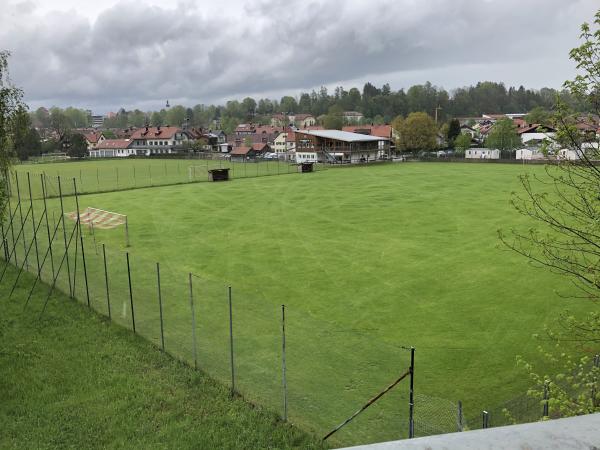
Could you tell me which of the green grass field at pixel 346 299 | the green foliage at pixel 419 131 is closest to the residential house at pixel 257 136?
the green foliage at pixel 419 131

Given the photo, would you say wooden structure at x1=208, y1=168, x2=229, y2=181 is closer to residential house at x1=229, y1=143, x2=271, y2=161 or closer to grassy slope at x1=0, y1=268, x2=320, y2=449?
grassy slope at x1=0, y1=268, x2=320, y2=449

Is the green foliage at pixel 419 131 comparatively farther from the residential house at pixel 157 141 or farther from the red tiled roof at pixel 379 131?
the residential house at pixel 157 141

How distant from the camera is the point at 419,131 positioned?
9938cm

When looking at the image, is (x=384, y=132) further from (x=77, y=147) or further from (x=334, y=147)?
(x=77, y=147)

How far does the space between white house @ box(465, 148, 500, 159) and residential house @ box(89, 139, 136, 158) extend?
84.5 metres

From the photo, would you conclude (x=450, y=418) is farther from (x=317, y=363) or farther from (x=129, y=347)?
(x=129, y=347)

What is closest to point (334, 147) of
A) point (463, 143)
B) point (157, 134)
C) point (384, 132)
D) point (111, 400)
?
point (384, 132)

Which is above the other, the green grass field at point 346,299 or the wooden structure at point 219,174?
the wooden structure at point 219,174

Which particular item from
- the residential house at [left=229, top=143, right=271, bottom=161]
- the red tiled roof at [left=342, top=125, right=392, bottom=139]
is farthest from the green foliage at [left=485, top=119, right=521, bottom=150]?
the residential house at [left=229, top=143, right=271, bottom=161]

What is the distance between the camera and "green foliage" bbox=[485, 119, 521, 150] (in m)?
93.8

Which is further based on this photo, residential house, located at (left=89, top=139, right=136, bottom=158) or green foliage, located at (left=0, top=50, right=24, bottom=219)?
residential house, located at (left=89, top=139, right=136, bottom=158)

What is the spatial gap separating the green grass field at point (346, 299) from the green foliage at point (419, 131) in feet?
203

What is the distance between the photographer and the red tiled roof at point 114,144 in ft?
449

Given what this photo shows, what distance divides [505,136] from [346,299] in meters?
84.9
